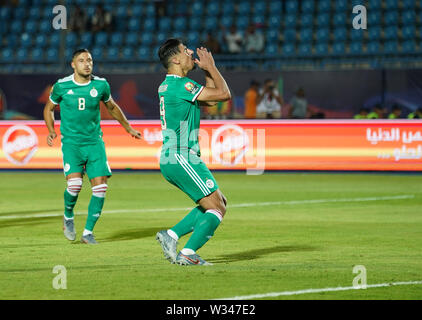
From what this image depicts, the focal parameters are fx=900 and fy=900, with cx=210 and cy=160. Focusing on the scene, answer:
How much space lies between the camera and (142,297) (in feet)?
24.8

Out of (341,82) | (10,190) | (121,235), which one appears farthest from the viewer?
(341,82)

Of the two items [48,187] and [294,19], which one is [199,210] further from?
[294,19]

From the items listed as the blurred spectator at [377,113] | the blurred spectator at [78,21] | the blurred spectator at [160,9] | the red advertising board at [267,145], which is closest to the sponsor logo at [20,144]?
the red advertising board at [267,145]

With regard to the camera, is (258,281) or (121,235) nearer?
(258,281)

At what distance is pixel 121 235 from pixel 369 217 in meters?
4.04

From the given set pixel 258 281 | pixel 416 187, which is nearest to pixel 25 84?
pixel 416 187

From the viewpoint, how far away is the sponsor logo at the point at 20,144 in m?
21.7

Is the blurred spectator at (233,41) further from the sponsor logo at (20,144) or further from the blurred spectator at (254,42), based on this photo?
the sponsor logo at (20,144)

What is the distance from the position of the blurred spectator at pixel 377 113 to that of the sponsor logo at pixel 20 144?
827 centimetres

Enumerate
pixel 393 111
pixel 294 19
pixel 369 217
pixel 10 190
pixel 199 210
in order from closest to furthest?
1. pixel 199 210
2. pixel 369 217
3. pixel 10 190
4. pixel 393 111
5. pixel 294 19

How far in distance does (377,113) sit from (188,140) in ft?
46.3

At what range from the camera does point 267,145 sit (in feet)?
68.8

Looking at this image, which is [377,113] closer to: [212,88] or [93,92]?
[93,92]

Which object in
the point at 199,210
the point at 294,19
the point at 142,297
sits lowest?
the point at 142,297
